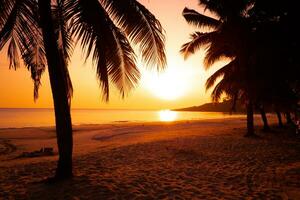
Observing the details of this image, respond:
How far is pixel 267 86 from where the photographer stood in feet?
27.1

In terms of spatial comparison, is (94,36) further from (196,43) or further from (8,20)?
(196,43)

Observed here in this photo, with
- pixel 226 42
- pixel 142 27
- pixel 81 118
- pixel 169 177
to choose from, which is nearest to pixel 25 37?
pixel 142 27

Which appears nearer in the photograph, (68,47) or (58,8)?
(58,8)

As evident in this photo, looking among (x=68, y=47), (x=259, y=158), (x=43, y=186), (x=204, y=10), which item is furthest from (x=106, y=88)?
(x=204, y=10)

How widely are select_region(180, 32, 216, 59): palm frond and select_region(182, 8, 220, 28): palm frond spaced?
0.59 meters

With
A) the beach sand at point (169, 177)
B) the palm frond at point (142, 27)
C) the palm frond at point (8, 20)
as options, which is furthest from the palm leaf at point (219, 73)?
the palm frond at point (8, 20)

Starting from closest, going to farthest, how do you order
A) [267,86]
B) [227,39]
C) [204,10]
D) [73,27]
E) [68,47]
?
[73,27] → [68,47] → [267,86] → [227,39] → [204,10]

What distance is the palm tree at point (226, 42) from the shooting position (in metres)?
11.9

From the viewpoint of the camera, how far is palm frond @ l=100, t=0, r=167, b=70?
558 centimetres

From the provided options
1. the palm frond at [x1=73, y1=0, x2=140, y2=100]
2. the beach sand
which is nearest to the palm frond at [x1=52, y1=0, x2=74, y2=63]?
the palm frond at [x1=73, y1=0, x2=140, y2=100]

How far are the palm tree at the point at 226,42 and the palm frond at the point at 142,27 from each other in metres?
4.77

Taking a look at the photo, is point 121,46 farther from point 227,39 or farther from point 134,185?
point 227,39

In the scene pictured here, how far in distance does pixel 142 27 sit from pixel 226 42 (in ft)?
30.7

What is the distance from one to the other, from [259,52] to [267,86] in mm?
1258
